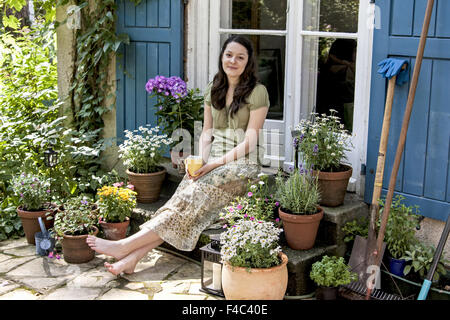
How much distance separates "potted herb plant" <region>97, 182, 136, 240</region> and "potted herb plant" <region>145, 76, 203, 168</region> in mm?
567

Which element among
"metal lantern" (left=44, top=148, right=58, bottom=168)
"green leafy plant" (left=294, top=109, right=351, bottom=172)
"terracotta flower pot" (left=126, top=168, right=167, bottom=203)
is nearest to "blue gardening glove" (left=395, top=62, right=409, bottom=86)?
"green leafy plant" (left=294, top=109, right=351, bottom=172)

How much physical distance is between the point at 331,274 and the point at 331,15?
1.74 metres

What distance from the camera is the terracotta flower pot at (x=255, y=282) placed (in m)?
3.07

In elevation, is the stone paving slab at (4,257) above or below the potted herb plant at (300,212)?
below

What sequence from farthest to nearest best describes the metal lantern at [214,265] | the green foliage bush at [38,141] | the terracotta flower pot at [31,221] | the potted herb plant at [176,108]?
1. the green foliage bush at [38,141]
2. the potted herb plant at [176,108]
3. the terracotta flower pot at [31,221]
4. the metal lantern at [214,265]

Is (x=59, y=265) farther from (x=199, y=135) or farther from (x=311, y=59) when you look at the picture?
(x=311, y=59)

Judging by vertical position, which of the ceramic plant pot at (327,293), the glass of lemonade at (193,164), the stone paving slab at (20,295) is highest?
the glass of lemonade at (193,164)

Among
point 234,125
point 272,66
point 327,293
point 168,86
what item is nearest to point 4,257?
point 168,86

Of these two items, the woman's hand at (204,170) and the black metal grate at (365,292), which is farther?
the woman's hand at (204,170)

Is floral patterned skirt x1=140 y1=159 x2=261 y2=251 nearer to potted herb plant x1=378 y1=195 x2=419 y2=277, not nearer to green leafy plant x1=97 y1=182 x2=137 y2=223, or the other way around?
green leafy plant x1=97 y1=182 x2=137 y2=223

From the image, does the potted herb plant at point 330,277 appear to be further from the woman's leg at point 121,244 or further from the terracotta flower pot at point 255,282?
the woman's leg at point 121,244

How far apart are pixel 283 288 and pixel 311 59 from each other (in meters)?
1.68

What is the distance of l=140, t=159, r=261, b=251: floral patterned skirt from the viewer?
3.67 m

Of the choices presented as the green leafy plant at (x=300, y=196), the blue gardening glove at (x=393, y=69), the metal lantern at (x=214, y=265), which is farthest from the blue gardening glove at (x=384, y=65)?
the metal lantern at (x=214, y=265)
